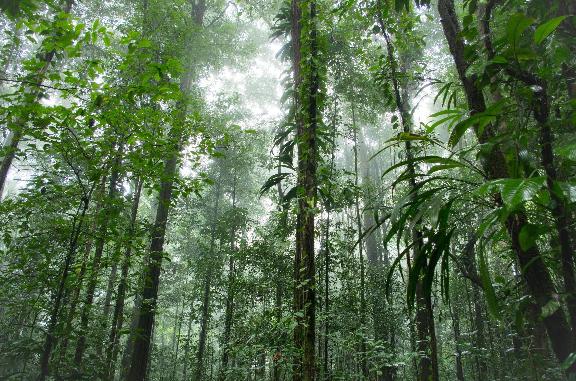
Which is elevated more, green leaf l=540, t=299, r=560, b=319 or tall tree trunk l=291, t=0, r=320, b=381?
tall tree trunk l=291, t=0, r=320, b=381

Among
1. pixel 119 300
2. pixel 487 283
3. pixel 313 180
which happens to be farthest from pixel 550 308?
pixel 119 300

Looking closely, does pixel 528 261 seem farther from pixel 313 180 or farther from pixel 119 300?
pixel 119 300

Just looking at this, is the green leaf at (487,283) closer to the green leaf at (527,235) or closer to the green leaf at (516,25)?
the green leaf at (527,235)

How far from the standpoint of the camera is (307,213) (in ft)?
11.2

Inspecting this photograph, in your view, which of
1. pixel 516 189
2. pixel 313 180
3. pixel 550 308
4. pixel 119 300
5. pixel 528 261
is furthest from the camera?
pixel 119 300

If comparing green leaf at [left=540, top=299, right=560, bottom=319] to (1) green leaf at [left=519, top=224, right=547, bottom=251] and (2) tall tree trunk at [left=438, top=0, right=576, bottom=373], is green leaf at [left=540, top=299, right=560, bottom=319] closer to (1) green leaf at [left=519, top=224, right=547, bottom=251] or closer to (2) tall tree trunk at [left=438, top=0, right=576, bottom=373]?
(2) tall tree trunk at [left=438, top=0, right=576, bottom=373]

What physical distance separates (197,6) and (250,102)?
908 centimetres

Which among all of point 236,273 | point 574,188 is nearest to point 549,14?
point 574,188

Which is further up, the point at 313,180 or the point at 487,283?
the point at 313,180

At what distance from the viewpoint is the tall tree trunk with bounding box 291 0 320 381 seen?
302 centimetres

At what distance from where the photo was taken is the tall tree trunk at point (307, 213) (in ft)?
9.91

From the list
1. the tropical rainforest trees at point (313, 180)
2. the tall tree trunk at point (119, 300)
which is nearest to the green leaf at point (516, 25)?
the tropical rainforest trees at point (313, 180)

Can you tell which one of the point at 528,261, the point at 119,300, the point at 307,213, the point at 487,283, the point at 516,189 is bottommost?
the point at 487,283

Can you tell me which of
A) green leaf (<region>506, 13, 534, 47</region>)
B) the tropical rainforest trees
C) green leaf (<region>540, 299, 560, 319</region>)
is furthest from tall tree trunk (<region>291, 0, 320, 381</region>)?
green leaf (<region>506, 13, 534, 47</region>)
